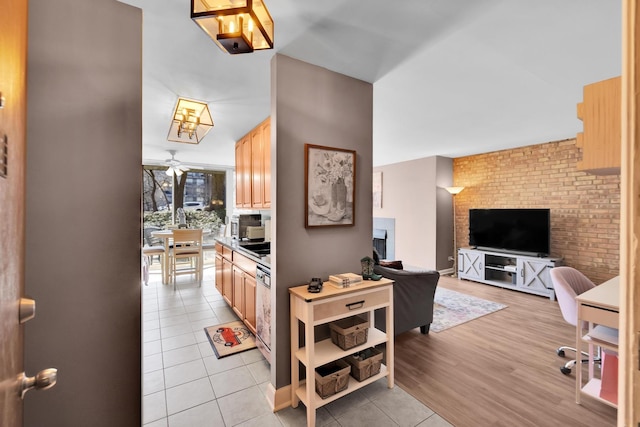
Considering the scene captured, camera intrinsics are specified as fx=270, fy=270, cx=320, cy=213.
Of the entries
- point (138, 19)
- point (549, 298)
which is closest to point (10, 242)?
point (138, 19)

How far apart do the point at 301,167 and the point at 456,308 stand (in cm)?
322

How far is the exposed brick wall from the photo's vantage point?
3949 millimetres

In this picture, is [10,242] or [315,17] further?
[315,17]

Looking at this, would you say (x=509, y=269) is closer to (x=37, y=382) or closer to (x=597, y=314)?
(x=597, y=314)

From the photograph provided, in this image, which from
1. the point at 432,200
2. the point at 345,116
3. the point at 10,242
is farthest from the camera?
the point at 432,200

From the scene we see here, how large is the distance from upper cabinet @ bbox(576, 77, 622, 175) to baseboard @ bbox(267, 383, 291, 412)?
2.10 m

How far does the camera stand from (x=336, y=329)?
2.01 meters

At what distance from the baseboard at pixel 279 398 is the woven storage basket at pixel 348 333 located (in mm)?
481

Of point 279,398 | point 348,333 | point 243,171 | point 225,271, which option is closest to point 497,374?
point 348,333

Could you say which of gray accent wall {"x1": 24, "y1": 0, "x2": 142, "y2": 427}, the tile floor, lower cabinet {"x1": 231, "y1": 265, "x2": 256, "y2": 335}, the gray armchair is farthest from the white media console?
gray accent wall {"x1": 24, "y1": 0, "x2": 142, "y2": 427}

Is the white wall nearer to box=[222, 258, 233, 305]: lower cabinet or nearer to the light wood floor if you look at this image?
the light wood floor

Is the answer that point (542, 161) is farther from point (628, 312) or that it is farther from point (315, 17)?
point (628, 312)

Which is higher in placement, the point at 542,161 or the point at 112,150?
the point at 542,161

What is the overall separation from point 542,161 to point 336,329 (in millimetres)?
4807
